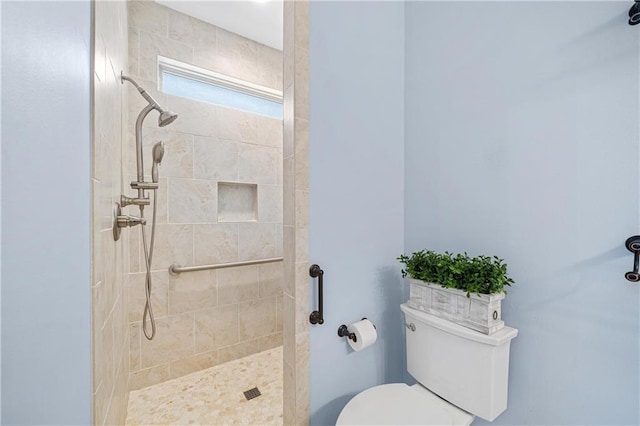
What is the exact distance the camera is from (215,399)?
64.7 inches

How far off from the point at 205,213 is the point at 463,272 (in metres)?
1.74

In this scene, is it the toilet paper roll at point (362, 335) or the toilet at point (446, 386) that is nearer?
the toilet at point (446, 386)

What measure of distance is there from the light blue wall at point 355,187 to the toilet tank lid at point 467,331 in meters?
0.26

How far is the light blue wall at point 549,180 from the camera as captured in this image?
30.7 inches

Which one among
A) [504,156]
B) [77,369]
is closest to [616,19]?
[504,156]

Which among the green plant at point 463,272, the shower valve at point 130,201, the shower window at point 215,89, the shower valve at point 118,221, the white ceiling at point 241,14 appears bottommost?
the green plant at point 463,272

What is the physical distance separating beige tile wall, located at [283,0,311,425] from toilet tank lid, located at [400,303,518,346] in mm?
478

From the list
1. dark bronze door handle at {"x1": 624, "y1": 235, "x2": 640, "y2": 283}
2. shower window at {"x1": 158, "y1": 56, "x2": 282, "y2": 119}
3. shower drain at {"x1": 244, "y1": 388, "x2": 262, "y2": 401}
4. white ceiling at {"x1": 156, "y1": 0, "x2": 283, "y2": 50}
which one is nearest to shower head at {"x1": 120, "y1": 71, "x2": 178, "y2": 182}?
shower window at {"x1": 158, "y1": 56, "x2": 282, "y2": 119}

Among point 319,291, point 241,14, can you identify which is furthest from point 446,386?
point 241,14

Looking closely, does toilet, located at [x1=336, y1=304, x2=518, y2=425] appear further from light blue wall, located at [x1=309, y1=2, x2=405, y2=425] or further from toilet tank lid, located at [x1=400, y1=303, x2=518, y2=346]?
light blue wall, located at [x1=309, y1=2, x2=405, y2=425]

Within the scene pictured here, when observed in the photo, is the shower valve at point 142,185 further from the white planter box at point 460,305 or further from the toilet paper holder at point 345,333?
the white planter box at point 460,305

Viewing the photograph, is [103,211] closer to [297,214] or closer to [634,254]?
[297,214]

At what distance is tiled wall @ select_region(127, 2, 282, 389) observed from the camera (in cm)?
176

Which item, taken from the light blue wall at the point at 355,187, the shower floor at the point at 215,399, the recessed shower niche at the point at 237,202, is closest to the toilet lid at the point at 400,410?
the light blue wall at the point at 355,187
